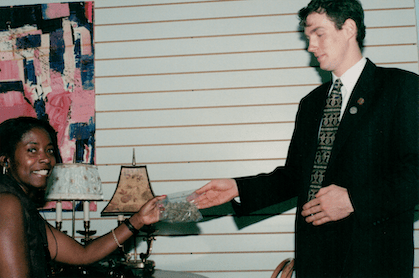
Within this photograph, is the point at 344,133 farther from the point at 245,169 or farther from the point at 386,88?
the point at 245,169

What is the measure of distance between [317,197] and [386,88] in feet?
1.96

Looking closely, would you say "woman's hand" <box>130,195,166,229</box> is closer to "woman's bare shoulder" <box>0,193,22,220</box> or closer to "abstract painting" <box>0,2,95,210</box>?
"woman's bare shoulder" <box>0,193,22,220</box>

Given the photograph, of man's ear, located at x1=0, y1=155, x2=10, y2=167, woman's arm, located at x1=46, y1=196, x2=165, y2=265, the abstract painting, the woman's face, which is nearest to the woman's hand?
woman's arm, located at x1=46, y1=196, x2=165, y2=265

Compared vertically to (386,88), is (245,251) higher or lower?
lower

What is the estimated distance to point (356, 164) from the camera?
1731 millimetres

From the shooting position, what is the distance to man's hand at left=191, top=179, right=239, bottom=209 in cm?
219

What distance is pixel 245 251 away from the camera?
3.34 meters

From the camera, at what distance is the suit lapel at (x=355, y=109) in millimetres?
1769

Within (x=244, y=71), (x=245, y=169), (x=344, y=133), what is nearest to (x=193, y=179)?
(x=245, y=169)

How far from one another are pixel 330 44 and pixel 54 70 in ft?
8.54

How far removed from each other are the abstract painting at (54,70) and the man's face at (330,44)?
2.24 m

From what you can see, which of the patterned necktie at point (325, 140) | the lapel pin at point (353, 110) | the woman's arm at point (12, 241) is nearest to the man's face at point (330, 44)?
the patterned necktie at point (325, 140)

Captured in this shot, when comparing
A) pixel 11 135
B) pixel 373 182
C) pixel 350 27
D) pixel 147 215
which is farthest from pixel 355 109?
pixel 11 135

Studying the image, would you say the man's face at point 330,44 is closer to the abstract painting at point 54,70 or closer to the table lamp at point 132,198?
the table lamp at point 132,198
